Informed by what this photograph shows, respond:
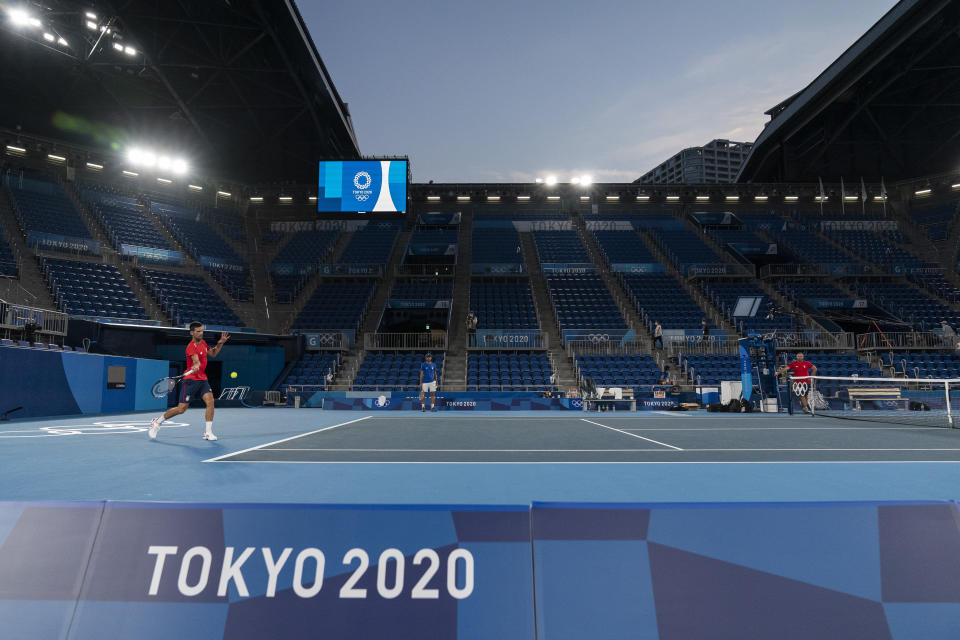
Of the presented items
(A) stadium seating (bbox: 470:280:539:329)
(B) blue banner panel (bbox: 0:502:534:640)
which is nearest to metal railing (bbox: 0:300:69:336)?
(B) blue banner panel (bbox: 0:502:534:640)

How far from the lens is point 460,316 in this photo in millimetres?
30469

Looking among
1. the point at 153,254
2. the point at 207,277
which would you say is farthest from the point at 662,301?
the point at 153,254

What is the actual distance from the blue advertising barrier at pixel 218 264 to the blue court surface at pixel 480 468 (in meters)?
24.6

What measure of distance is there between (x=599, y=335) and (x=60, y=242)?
98.1ft

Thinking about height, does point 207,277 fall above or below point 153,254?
below

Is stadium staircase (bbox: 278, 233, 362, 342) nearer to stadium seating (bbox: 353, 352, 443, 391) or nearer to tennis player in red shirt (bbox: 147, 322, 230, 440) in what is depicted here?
stadium seating (bbox: 353, 352, 443, 391)

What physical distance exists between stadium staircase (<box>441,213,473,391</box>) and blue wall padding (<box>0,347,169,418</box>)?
501 inches

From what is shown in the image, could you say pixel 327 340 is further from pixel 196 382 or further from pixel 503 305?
pixel 196 382

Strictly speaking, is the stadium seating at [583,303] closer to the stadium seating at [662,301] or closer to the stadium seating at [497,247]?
the stadium seating at [662,301]

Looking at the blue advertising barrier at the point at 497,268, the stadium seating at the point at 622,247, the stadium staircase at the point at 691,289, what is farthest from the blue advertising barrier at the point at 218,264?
the stadium staircase at the point at 691,289

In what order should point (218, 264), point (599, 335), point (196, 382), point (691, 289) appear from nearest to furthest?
point (196, 382) < point (599, 335) < point (218, 264) < point (691, 289)

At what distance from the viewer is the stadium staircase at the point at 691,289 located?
94.2 ft

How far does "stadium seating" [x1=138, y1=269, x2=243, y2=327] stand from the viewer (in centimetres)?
2580

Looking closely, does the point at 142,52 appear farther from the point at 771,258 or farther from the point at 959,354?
the point at 959,354
